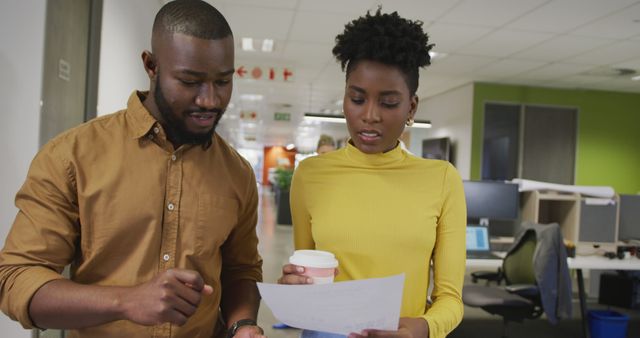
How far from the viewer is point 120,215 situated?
1.00m

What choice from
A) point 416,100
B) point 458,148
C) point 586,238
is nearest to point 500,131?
point 458,148

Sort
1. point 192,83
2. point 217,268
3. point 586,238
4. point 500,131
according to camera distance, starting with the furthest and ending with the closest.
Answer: point 500,131
point 586,238
point 217,268
point 192,83

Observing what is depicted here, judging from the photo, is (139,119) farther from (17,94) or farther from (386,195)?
(17,94)

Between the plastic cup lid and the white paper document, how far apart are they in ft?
0.29

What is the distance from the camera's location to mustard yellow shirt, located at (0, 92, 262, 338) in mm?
905

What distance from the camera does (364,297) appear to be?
858mm

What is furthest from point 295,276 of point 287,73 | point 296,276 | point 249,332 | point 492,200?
point 287,73

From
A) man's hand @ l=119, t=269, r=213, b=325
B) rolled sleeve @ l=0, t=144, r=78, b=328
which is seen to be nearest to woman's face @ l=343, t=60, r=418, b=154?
man's hand @ l=119, t=269, r=213, b=325

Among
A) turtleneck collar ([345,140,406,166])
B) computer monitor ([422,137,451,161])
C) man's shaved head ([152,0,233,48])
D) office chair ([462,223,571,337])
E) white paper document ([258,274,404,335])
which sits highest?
computer monitor ([422,137,451,161])

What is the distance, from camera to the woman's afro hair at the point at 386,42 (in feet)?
3.69

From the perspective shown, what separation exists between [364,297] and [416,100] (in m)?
0.58

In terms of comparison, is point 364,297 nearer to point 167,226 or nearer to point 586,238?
point 167,226

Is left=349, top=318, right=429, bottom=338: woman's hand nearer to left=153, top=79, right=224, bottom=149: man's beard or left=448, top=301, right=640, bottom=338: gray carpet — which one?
left=153, top=79, right=224, bottom=149: man's beard

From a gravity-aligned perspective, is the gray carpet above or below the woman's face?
below
